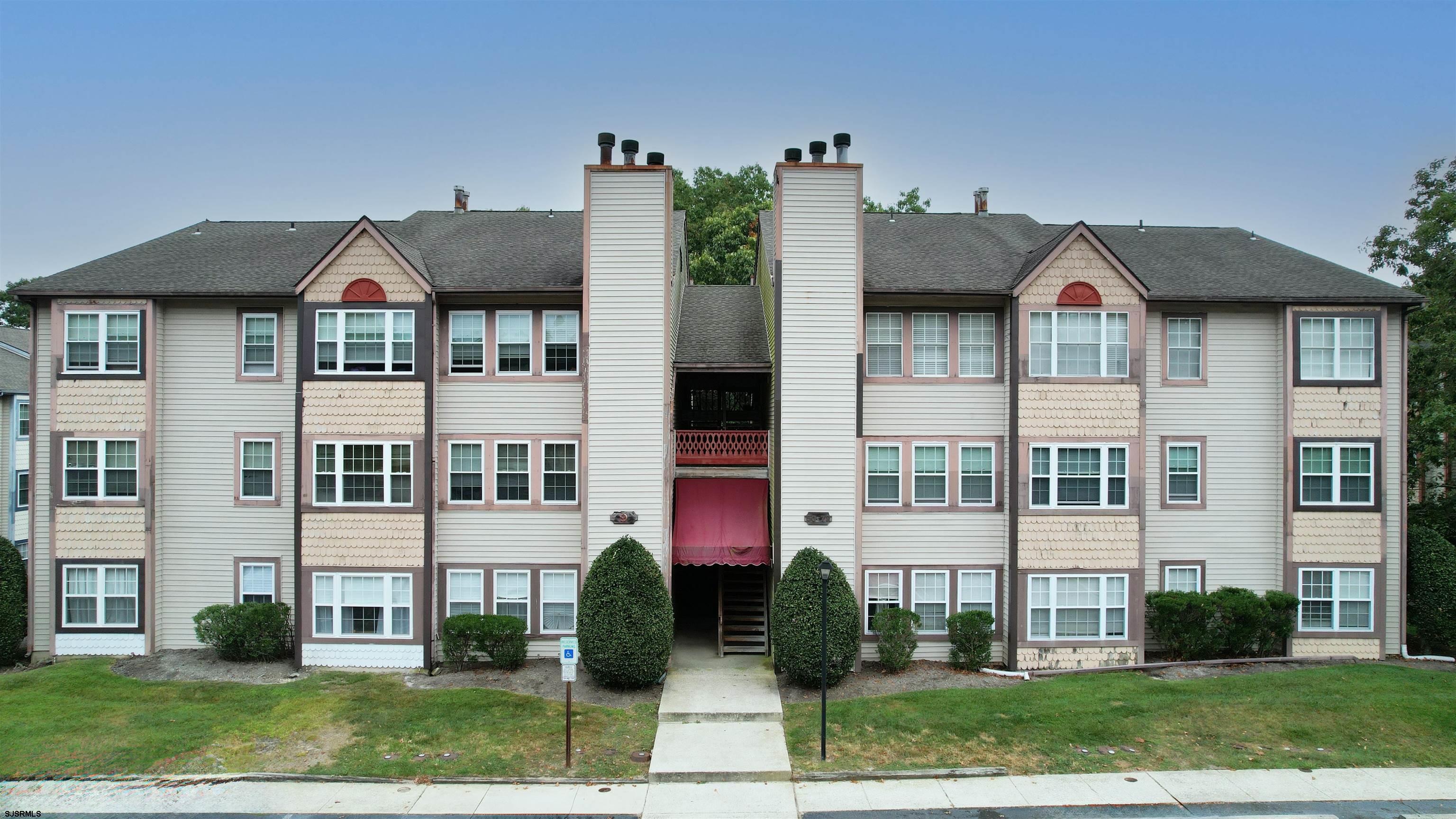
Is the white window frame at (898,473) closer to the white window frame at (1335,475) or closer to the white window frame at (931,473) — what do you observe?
the white window frame at (931,473)

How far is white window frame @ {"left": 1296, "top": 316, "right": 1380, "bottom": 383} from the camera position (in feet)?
61.5

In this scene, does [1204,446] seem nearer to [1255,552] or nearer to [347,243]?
[1255,552]

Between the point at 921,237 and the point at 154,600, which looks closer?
the point at 154,600

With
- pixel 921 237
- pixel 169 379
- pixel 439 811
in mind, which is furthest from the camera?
pixel 921 237

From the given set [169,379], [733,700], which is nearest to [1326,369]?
[733,700]

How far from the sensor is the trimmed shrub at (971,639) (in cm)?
1791

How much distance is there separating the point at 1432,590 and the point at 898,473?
45.2ft

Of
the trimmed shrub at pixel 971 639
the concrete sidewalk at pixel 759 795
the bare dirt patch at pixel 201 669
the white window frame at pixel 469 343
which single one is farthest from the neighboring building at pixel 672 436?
the concrete sidewalk at pixel 759 795

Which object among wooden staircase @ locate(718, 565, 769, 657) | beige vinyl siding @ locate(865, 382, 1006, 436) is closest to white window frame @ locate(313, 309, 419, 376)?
wooden staircase @ locate(718, 565, 769, 657)

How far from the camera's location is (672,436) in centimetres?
1936

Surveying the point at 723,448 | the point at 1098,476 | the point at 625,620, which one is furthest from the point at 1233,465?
the point at 625,620

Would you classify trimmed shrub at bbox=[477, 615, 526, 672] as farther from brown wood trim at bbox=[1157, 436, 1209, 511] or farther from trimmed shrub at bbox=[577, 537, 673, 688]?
brown wood trim at bbox=[1157, 436, 1209, 511]

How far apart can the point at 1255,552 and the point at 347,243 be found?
77.4 ft

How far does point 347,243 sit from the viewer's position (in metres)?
17.8
